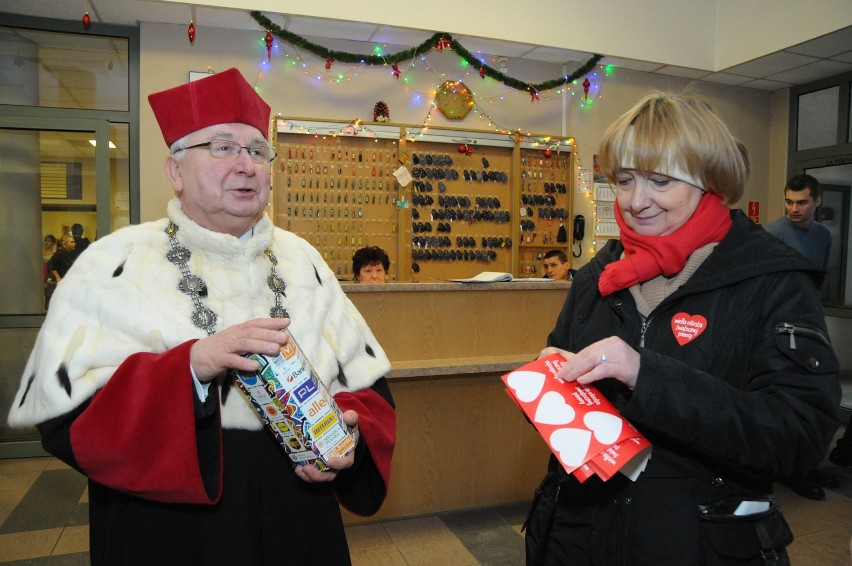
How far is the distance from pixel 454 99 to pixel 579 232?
74.8 inches

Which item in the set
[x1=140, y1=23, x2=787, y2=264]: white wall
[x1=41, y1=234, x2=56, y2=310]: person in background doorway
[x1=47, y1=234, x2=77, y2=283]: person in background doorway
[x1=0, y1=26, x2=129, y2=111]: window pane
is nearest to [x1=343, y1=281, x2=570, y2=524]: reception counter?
[x1=140, y1=23, x2=787, y2=264]: white wall

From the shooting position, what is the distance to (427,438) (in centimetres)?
351

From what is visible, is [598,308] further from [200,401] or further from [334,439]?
[200,401]

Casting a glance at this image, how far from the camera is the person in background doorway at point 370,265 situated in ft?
16.7

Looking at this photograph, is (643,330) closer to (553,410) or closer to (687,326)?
(687,326)

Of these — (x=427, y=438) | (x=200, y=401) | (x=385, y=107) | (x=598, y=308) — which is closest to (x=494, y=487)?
(x=427, y=438)

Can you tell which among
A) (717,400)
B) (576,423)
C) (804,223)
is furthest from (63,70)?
(804,223)

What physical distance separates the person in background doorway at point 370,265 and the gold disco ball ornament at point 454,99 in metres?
1.71

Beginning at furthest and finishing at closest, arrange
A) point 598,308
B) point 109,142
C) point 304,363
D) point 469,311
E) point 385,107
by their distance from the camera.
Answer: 1. point 385,107
2. point 109,142
3. point 469,311
4. point 598,308
5. point 304,363

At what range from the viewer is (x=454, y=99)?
599 centimetres

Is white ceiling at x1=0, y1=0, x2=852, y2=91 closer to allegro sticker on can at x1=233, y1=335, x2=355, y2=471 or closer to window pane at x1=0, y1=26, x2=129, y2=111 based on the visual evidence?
window pane at x1=0, y1=26, x2=129, y2=111

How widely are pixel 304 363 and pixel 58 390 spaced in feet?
1.73

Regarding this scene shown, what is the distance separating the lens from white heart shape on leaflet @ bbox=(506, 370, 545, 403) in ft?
4.17

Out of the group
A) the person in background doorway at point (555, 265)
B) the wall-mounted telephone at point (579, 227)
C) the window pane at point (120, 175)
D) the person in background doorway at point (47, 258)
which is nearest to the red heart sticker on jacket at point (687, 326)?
the person in background doorway at point (555, 265)
